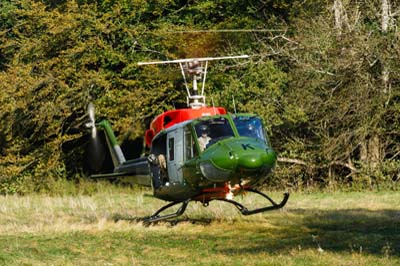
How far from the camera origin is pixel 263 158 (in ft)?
48.2

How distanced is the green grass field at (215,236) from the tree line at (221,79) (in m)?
5.30

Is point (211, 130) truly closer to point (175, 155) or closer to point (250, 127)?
point (250, 127)

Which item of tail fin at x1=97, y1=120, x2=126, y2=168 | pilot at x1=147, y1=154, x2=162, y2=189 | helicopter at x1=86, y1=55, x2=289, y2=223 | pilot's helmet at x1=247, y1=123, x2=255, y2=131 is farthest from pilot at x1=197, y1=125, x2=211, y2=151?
tail fin at x1=97, y1=120, x2=126, y2=168

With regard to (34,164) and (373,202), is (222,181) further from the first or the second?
(34,164)

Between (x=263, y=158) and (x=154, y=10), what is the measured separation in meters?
20.7

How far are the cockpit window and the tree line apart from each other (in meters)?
12.5

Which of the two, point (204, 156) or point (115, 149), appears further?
point (115, 149)

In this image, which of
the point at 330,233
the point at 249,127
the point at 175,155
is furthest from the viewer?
the point at 175,155

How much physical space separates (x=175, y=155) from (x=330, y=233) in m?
3.34

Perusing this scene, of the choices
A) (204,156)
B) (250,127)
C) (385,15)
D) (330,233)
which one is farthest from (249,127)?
(385,15)

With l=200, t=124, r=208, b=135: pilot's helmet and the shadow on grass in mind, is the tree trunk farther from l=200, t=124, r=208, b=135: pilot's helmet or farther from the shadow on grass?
l=200, t=124, r=208, b=135: pilot's helmet

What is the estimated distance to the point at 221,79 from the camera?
31.9 m

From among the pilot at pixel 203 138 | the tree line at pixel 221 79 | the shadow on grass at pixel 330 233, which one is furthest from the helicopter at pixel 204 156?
the tree line at pixel 221 79

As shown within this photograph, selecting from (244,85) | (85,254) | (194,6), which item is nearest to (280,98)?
(244,85)
